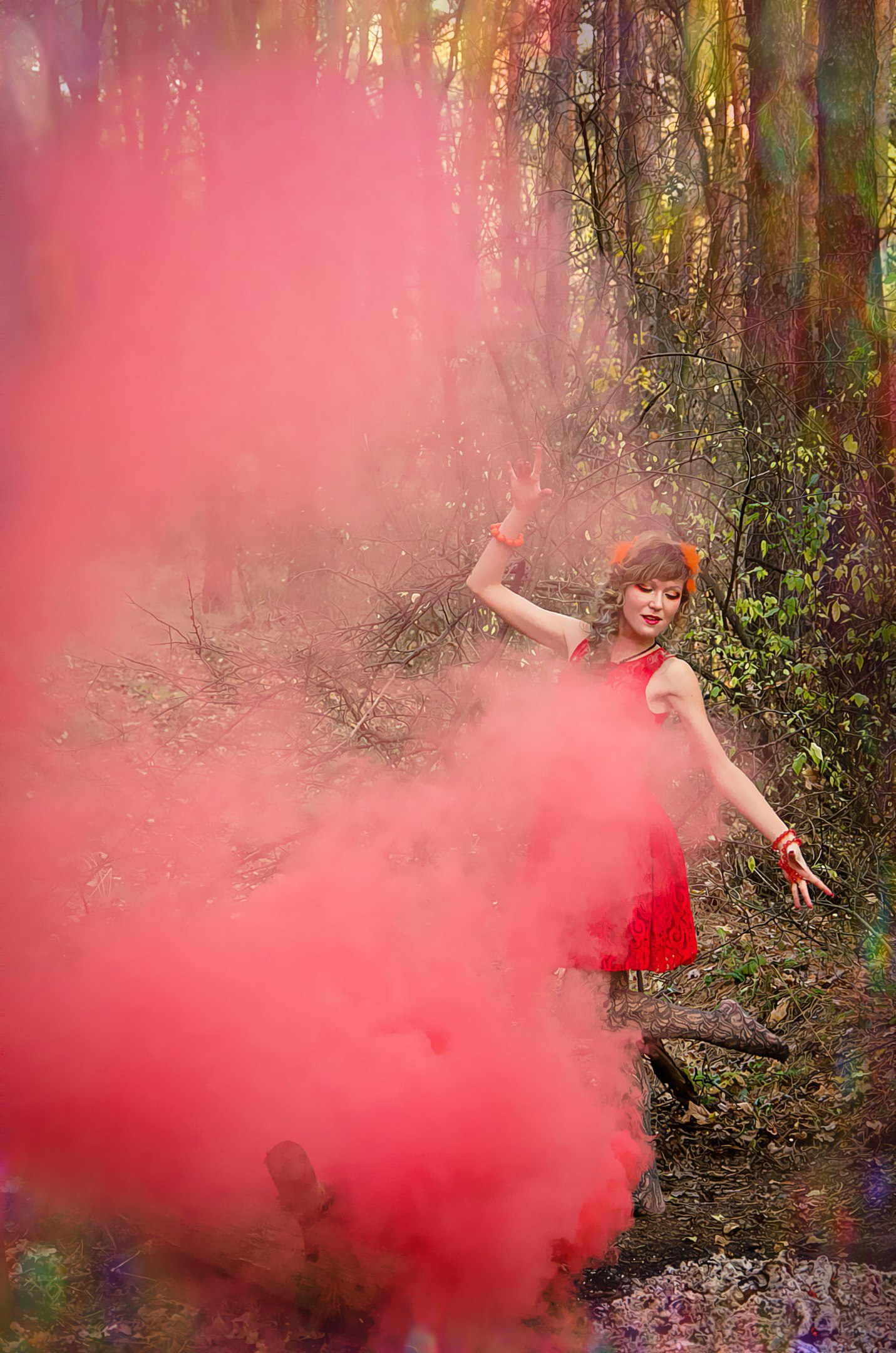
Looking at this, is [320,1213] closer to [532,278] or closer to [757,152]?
[532,278]

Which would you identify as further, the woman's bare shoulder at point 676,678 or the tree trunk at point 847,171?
the tree trunk at point 847,171

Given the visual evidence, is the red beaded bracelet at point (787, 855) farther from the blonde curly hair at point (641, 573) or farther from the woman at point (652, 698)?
the blonde curly hair at point (641, 573)

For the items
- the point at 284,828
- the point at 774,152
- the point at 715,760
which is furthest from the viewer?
the point at 284,828

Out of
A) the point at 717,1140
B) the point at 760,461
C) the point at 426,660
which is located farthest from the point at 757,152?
the point at 717,1140

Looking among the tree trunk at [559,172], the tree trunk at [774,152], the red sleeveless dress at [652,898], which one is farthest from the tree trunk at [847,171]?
the red sleeveless dress at [652,898]

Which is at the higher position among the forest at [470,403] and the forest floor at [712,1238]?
the forest at [470,403]

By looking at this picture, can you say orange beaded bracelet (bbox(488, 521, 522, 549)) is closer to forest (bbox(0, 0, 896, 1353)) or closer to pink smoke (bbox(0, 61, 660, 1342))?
pink smoke (bbox(0, 61, 660, 1342))

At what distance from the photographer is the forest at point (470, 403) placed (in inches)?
169

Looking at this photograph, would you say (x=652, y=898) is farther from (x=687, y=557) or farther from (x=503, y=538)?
(x=503, y=538)

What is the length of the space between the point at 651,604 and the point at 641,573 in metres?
0.09

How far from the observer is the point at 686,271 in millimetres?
4891

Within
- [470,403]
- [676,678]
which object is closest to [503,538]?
[676,678]

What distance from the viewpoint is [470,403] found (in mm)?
5293

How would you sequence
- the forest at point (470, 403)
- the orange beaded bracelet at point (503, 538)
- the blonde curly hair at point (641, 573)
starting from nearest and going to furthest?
the blonde curly hair at point (641, 573) → the orange beaded bracelet at point (503, 538) → the forest at point (470, 403)
